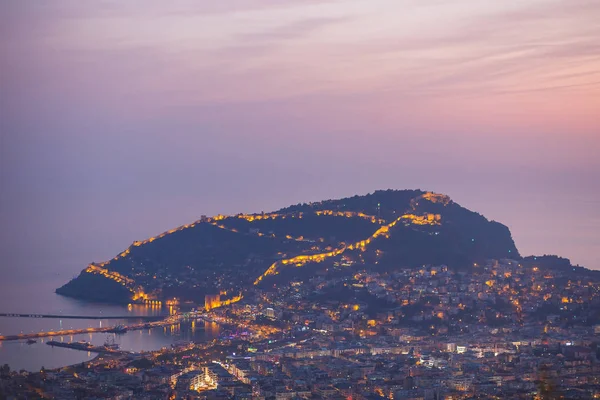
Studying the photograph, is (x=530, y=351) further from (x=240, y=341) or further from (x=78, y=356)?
(x=78, y=356)

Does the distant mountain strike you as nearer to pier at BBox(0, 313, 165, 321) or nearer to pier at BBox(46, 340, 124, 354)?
pier at BBox(0, 313, 165, 321)

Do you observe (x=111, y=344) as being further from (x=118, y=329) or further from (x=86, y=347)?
(x=118, y=329)

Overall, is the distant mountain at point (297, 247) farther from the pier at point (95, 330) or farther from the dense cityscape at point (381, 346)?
the pier at point (95, 330)

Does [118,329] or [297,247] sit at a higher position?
[297,247]

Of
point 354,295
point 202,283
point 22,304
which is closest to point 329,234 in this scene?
point 202,283

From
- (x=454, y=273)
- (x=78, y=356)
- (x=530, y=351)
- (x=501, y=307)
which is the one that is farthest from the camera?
(x=454, y=273)

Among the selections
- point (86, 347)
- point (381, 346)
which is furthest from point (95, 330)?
point (381, 346)
